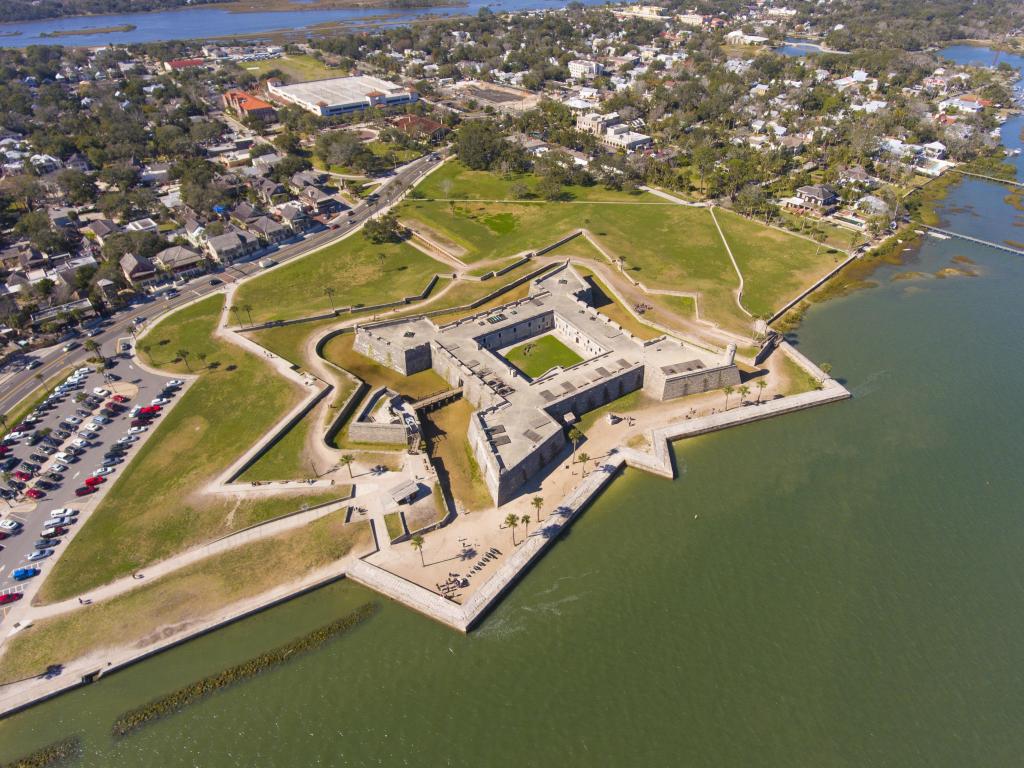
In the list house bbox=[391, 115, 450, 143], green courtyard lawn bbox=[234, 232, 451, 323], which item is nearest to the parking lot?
green courtyard lawn bbox=[234, 232, 451, 323]

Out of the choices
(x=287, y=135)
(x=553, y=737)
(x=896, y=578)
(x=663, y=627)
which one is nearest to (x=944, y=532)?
(x=896, y=578)

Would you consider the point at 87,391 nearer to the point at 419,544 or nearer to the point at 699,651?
the point at 419,544

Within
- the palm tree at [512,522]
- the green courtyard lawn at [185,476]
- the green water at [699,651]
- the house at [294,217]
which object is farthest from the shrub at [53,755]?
the house at [294,217]

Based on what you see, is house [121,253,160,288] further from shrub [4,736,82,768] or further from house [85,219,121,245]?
shrub [4,736,82,768]

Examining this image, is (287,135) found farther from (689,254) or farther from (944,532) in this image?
(944,532)

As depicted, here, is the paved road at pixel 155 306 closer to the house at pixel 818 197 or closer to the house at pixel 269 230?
the house at pixel 269 230

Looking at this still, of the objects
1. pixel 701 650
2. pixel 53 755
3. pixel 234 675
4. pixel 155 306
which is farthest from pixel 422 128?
pixel 53 755
